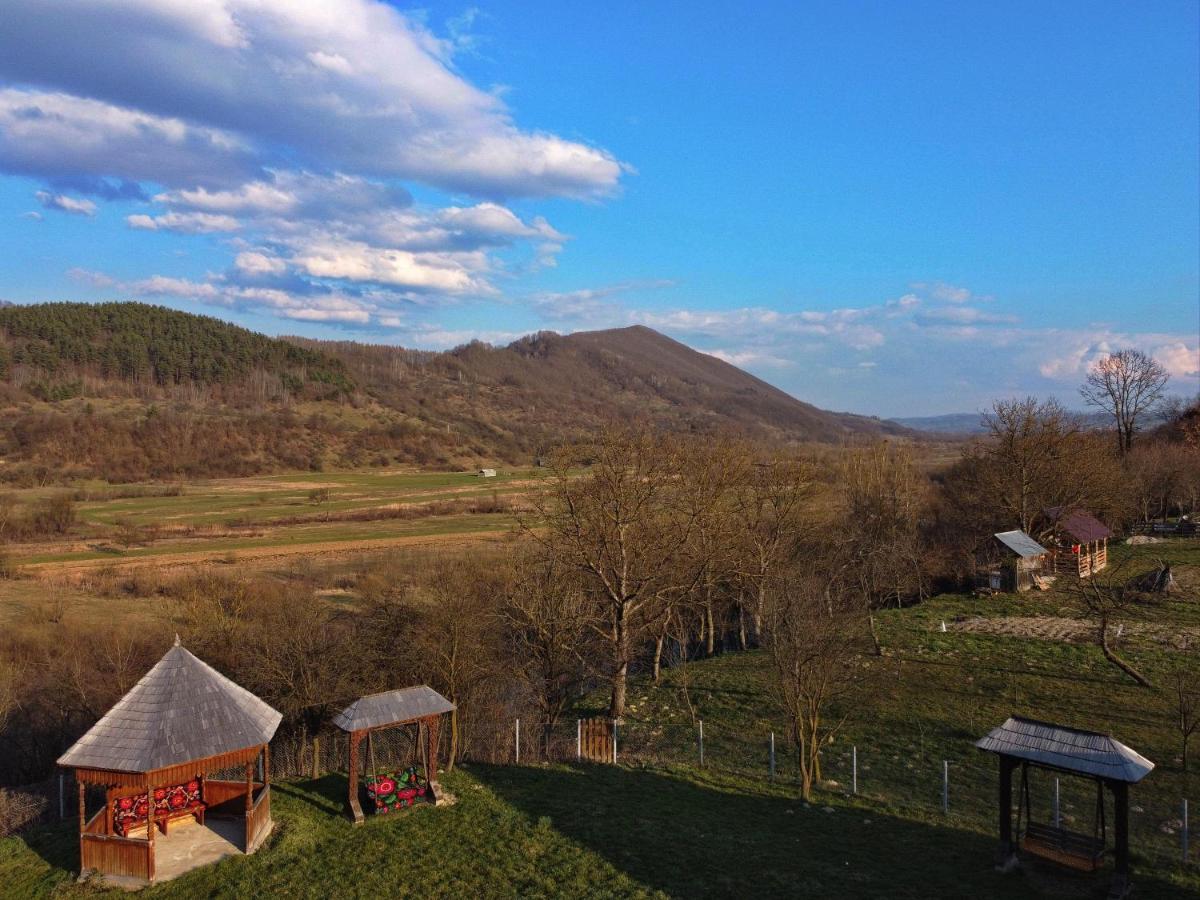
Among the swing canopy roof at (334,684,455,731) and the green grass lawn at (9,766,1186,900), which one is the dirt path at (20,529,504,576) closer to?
the green grass lawn at (9,766,1186,900)

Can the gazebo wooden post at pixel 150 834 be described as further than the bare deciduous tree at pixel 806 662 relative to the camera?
No

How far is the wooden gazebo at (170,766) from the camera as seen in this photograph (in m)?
12.3

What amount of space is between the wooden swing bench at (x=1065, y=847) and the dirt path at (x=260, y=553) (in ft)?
164

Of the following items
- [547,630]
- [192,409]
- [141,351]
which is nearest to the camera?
[547,630]

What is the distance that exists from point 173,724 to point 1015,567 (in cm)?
3685

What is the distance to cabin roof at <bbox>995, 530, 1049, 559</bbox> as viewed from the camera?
36.5 metres

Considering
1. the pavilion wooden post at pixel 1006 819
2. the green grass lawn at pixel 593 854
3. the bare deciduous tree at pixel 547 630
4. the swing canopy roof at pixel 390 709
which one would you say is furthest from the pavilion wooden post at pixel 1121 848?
the bare deciduous tree at pixel 547 630

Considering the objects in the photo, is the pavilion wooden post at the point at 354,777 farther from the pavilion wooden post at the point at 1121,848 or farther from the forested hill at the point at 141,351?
the forested hill at the point at 141,351

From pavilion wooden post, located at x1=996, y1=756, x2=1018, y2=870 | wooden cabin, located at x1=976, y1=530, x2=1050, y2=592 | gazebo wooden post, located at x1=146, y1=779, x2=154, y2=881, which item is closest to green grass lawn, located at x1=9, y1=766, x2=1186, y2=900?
pavilion wooden post, located at x1=996, y1=756, x2=1018, y2=870

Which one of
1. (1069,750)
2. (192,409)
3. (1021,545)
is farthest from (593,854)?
(192,409)

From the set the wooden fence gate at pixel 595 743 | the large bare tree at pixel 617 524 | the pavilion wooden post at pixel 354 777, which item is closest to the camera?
the pavilion wooden post at pixel 354 777

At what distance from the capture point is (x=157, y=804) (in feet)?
45.3

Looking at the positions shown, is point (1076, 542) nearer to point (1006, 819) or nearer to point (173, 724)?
point (1006, 819)

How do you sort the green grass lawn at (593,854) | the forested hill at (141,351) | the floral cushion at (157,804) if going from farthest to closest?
the forested hill at (141,351)
the floral cushion at (157,804)
the green grass lawn at (593,854)
